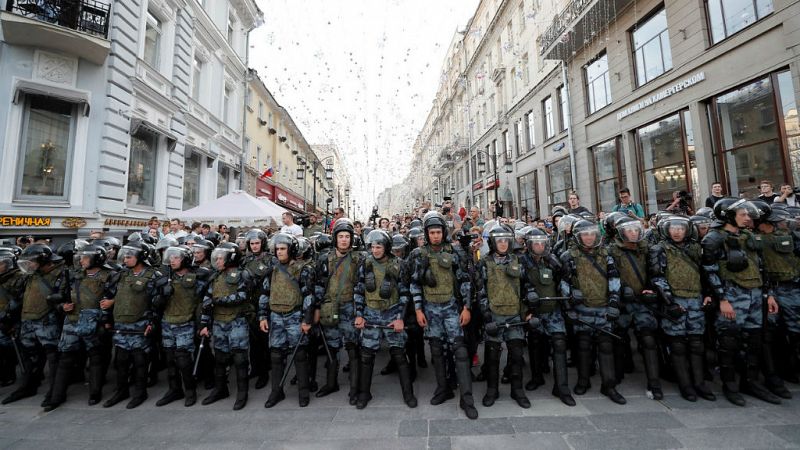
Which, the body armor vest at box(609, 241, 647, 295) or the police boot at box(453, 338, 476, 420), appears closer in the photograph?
the police boot at box(453, 338, 476, 420)

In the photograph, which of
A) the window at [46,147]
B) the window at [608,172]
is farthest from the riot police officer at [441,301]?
the window at [608,172]

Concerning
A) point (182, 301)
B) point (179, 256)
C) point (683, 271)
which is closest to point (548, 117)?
point (683, 271)

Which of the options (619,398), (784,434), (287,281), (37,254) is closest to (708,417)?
(784,434)

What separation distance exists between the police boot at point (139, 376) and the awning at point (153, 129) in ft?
31.4

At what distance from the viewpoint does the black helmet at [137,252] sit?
15.5 feet

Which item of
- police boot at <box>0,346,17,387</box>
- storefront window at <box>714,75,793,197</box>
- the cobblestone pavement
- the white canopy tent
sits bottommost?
the cobblestone pavement

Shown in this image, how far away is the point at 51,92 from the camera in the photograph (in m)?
9.35

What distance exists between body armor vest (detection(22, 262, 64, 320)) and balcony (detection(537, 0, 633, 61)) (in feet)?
56.6

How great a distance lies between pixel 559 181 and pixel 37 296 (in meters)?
19.2

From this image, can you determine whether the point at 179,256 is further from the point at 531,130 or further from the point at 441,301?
the point at 531,130

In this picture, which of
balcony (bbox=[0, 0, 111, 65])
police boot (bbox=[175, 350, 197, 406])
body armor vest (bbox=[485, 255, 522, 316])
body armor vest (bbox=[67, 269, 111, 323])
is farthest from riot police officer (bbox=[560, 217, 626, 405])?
balcony (bbox=[0, 0, 111, 65])

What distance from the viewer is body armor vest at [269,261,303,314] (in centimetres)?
453

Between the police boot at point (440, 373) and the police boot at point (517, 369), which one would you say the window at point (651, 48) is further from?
the police boot at point (440, 373)

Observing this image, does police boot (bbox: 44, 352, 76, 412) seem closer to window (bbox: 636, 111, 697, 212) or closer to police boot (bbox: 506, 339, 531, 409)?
police boot (bbox: 506, 339, 531, 409)
